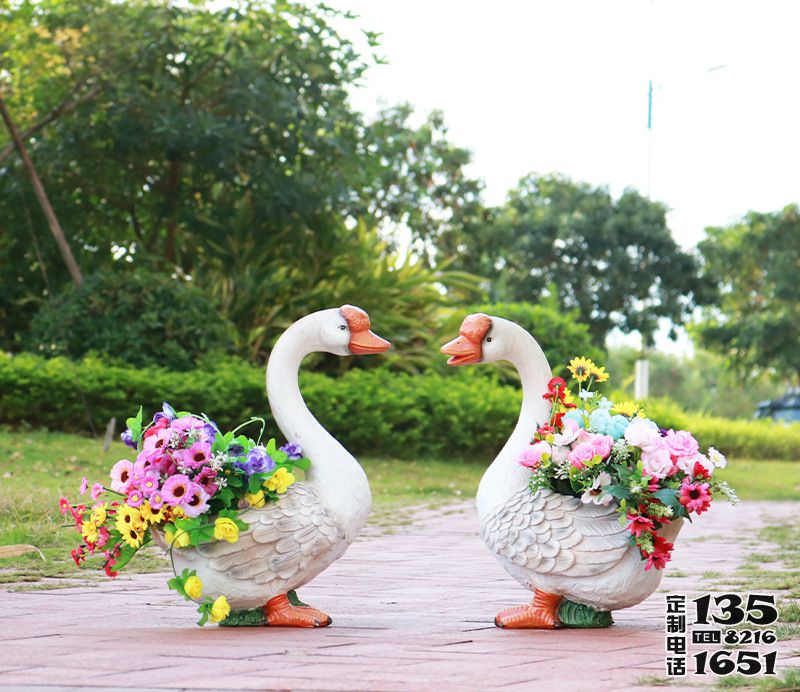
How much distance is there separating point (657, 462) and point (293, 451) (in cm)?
129

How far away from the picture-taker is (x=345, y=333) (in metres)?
4.62

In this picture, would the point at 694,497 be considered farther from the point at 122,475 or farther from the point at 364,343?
the point at 122,475

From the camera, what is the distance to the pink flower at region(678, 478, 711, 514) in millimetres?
4172

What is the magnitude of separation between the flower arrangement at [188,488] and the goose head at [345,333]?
470 millimetres

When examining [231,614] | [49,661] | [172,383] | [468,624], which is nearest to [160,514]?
[231,614]

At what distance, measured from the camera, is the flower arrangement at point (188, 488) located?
13.7ft

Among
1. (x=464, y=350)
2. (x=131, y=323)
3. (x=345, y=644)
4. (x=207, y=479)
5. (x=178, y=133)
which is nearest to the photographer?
(x=345, y=644)

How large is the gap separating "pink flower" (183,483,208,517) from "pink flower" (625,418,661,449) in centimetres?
147

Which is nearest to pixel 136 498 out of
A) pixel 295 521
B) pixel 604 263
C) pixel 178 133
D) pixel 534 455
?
pixel 295 521

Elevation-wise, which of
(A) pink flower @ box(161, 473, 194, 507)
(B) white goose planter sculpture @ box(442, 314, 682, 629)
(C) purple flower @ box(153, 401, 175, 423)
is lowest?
(B) white goose planter sculpture @ box(442, 314, 682, 629)

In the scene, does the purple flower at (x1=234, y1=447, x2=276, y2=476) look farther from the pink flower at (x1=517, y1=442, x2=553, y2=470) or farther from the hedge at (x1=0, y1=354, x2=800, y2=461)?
the hedge at (x1=0, y1=354, x2=800, y2=461)

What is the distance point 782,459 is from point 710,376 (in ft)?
137

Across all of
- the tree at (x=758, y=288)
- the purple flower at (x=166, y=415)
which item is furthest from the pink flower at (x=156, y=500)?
the tree at (x=758, y=288)

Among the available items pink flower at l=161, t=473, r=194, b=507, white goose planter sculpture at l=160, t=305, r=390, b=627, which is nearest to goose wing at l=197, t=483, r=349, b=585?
white goose planter sculpture at l=160, t=305, r=390, b=627
